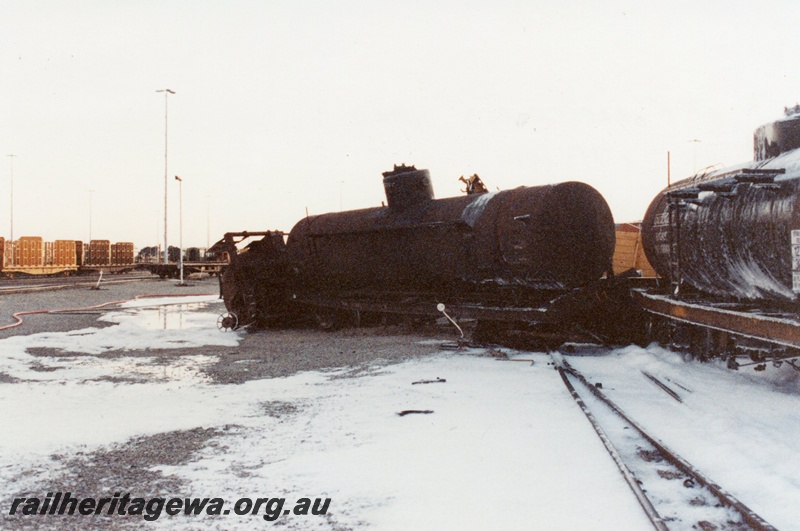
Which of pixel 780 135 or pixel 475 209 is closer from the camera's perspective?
pixel 780 135

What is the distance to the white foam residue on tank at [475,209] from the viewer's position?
1094cm

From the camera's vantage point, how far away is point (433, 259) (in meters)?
11.7

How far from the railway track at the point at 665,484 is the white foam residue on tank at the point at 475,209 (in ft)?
17.2

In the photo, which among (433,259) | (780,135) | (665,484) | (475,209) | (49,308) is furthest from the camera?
(49,308)

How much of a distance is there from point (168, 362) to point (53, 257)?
153 ft

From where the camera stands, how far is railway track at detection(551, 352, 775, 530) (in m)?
3.63

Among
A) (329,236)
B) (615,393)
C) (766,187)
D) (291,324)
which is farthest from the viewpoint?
(291,324)

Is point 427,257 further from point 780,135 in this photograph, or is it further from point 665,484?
point 665,484

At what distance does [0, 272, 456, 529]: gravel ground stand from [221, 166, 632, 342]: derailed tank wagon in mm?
811

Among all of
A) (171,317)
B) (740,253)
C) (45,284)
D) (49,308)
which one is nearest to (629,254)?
(740,253)

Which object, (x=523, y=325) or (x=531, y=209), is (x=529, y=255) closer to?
(x=531, y=209)

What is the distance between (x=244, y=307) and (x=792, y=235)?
11.1 meters

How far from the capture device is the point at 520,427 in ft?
18.7

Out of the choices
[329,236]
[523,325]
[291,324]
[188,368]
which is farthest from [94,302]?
[523,325]
